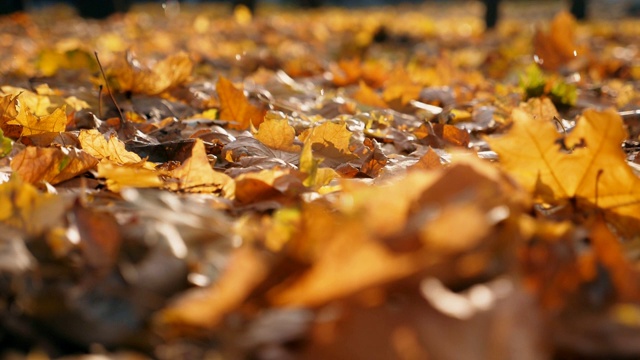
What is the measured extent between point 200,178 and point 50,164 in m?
0.28

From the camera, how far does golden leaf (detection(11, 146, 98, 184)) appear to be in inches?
49.3

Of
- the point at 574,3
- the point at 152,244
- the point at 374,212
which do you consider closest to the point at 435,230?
the point at 374,212

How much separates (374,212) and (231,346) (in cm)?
21

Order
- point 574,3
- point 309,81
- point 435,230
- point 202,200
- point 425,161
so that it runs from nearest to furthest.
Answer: point 435,230
point 202,200
point 425,161
point 309,81
point 574,3

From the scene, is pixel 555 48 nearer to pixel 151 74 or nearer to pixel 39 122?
pixel 151 74

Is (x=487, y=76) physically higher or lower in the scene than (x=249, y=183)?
lower

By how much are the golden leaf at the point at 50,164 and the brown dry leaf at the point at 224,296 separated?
0.64 meters

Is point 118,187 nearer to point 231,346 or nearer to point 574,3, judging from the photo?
point 231,346

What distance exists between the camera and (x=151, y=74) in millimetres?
2307

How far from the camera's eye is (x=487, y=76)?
4672mm

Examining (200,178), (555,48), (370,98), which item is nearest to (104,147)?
(200,178)

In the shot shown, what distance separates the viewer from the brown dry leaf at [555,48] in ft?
12.6

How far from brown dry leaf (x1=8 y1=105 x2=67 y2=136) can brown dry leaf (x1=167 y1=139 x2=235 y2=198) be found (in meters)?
0.47

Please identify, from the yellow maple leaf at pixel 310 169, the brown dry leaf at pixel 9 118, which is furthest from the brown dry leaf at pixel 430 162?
the brown dry leaf at pixel 9 118
